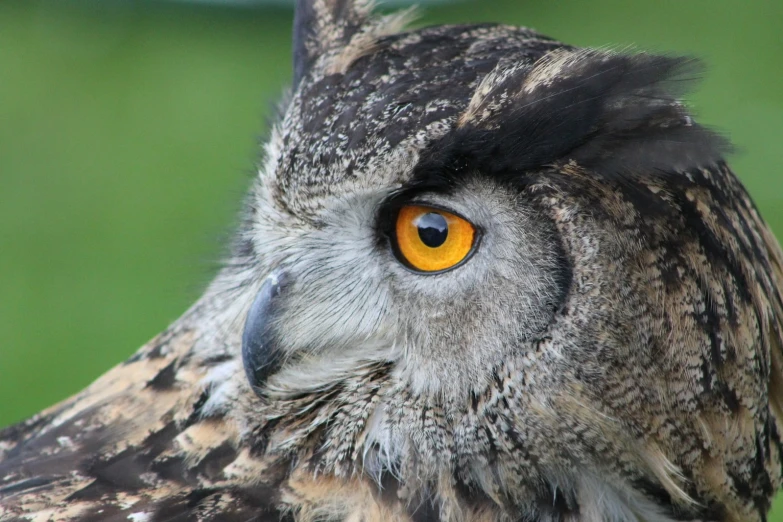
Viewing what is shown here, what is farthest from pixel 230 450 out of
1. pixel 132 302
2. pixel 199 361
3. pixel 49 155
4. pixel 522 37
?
pixel 49 155

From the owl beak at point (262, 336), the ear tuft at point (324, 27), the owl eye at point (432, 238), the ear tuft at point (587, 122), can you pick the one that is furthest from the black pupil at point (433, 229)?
the ear tuft at point (324, 27)

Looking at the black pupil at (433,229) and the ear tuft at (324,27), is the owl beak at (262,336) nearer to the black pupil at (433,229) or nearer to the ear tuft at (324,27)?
the black pupil at (433,229)

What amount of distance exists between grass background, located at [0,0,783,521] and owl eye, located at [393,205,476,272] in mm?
2438

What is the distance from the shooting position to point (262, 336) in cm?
164

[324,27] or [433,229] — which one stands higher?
[324,27]

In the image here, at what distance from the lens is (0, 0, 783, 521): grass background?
14.7ft

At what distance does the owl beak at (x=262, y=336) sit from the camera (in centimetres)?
164

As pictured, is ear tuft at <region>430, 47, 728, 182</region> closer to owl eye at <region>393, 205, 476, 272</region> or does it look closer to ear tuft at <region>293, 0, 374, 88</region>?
owl eye at <region>393, 205, 476, 272</region>

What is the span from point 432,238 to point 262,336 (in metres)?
0.37

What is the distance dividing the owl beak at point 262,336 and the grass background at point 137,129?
7.54 ft

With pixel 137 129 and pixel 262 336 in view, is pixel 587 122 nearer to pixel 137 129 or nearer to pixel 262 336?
pixel 262 336

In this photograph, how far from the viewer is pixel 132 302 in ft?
15.2

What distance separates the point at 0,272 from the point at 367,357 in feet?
12.4

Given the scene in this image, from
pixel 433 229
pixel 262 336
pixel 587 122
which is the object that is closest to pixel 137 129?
pixel 262 336
